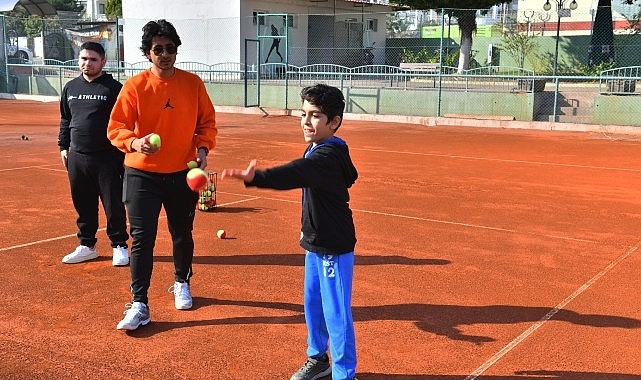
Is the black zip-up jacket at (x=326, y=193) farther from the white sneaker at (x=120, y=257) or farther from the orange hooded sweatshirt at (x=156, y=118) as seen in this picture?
the white sneaker at (x=120, y=257)

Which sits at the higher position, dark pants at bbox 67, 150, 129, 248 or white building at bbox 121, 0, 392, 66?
white building at bbox 121, 0, 392, 66

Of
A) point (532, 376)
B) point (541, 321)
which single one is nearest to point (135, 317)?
point (532, 376)

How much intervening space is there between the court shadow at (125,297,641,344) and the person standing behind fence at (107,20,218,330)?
0.46 metres

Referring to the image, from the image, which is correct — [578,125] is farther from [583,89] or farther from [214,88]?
[214,88]

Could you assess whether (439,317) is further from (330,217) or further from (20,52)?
(20,52)

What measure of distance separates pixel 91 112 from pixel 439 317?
3402 millimetres

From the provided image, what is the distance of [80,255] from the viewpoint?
20.2 ft

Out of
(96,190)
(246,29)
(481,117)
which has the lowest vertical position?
(481,117)

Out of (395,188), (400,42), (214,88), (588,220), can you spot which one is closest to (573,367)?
(588,220)

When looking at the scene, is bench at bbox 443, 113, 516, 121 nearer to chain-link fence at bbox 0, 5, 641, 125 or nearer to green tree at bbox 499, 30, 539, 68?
chain-link fence at bbox 0, 5, 641, 125

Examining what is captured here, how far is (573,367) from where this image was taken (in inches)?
161

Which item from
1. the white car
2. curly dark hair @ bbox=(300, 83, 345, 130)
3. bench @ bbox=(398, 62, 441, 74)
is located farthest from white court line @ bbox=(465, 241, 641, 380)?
the white car

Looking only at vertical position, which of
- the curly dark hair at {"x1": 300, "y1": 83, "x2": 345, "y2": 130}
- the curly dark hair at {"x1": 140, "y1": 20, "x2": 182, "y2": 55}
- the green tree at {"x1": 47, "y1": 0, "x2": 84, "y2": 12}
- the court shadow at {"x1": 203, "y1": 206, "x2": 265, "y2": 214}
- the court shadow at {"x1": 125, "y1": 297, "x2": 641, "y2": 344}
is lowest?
the court shadow at {"x1": 125, "y1": 297, "x2": 641, "y2": 344}

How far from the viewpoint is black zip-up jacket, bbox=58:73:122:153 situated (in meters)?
5.91
